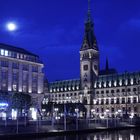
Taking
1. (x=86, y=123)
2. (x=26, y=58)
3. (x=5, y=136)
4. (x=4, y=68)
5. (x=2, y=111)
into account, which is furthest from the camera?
(x=26, y=58)

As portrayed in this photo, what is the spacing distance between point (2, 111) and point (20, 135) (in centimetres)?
4954

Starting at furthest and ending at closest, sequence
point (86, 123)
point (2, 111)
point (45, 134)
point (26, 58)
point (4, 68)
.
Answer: point (26, 58) → point (4, 68) → point (2, 111) → point (86, 123) → point (45, 134)

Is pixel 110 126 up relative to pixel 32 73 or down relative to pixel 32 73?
down

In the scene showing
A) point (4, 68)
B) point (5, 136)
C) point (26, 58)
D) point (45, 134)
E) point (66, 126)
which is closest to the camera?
point (5, 136)

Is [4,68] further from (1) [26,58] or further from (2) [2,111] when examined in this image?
(2) [2,111]

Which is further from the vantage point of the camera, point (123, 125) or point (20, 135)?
point (123, 125)

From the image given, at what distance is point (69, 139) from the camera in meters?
73.8

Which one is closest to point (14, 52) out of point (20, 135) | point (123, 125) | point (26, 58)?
point (26, 58)

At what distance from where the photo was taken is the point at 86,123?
341 feet

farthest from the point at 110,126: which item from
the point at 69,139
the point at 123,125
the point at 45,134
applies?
the point at 69,139

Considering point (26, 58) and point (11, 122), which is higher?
point (26, 58)

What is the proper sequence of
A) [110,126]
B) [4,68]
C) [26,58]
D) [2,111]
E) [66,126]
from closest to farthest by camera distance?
1. [66,126]
2. [110,126]
3. [2,111]
4. [4,68]
5. [26,58]

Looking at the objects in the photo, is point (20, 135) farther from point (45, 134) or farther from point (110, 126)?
point (110, 126)

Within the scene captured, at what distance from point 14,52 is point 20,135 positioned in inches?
3959
